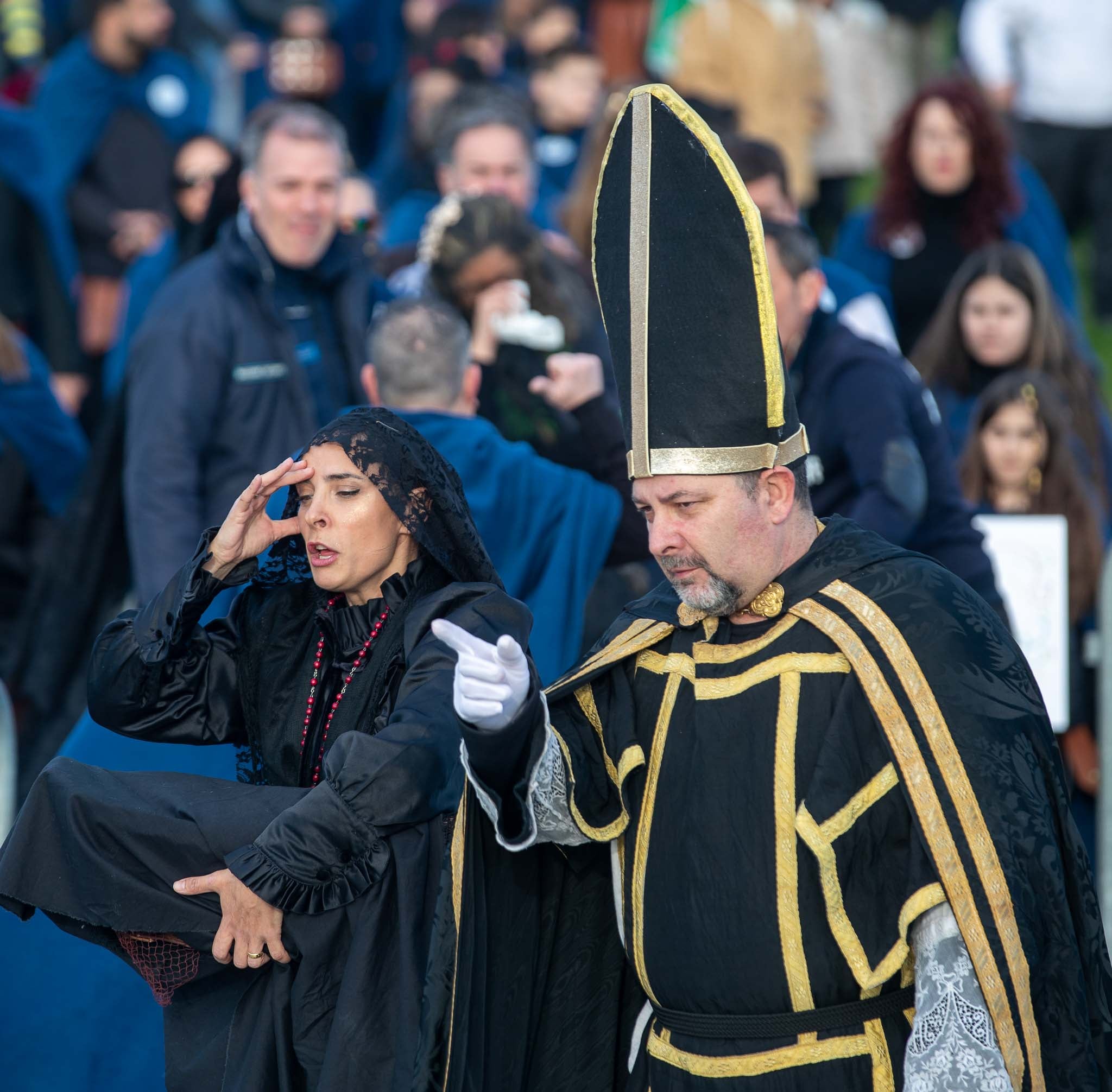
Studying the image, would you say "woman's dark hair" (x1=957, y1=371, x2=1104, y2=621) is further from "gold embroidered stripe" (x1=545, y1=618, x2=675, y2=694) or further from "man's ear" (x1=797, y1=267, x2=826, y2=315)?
"gold embroidered stripe" (x1=545, y1=618, x2=675, y2=694)

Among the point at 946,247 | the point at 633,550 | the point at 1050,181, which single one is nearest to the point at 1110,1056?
the point at 633,550

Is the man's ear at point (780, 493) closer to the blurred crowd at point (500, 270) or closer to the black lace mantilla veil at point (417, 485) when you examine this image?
the blurred crowd at point (500, 270)

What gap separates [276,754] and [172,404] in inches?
97.2

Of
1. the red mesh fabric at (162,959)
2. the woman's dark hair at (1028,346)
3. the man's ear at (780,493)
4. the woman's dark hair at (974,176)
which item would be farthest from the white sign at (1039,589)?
the red mesh fabric at (162,959)

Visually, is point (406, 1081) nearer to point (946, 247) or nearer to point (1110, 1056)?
point (1110, 1056)

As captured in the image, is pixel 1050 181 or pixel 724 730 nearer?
pixel 724 730

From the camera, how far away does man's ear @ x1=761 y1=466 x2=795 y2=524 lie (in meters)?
Result: 3.42

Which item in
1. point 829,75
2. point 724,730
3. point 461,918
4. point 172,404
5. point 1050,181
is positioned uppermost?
point 829,75

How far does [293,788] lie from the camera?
3652 millimetres

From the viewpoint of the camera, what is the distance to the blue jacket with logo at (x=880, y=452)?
5.47 m

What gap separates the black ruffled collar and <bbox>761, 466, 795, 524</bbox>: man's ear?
777 millimetres

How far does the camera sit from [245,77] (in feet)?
38.7

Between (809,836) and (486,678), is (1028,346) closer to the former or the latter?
(809,836)

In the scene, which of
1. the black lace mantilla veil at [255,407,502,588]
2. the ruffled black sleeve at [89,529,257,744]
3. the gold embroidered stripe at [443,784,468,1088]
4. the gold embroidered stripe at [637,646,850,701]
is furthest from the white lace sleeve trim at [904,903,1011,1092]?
the ruffled black sleeve at [89,529,257,744]
